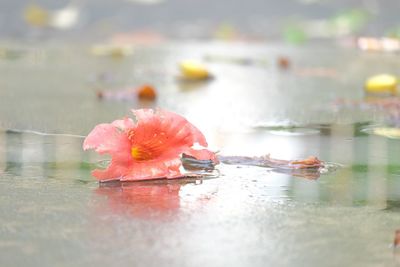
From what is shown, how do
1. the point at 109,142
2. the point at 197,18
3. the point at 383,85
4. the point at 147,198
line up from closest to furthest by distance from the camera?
the point at 147,198
the point at 109,142
the point at 383,85
the point at 197,18

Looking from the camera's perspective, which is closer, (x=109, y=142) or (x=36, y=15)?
(x=109, y=142)

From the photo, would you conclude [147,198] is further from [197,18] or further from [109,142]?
[197,18]

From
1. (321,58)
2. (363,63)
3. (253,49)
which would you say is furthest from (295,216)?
(253,49)

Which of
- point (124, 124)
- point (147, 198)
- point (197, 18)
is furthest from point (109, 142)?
point (197, 18)

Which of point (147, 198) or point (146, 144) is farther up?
point (146, 144)

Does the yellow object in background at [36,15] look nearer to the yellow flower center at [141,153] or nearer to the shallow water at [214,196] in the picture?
the shallow water at [214,196]

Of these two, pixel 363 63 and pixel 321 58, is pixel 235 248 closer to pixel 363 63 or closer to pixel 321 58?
pixel 363 63

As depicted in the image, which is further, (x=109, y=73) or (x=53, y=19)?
(x=53, y=19)
